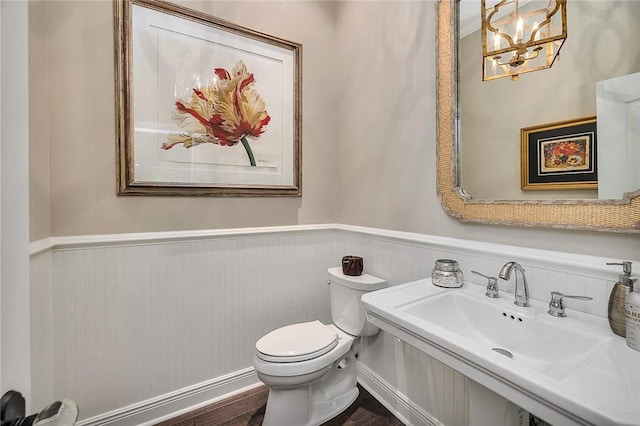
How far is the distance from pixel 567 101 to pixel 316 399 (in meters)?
1.72

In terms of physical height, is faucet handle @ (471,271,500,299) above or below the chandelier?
below

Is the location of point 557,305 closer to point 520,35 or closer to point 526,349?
point 526,349

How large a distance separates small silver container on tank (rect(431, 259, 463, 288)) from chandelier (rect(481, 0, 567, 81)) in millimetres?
796

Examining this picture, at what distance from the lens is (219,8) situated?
66.2 inches

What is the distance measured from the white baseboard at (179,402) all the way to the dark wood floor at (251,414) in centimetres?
4

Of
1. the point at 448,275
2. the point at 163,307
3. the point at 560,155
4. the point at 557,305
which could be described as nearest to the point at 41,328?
A: the point at 163,307

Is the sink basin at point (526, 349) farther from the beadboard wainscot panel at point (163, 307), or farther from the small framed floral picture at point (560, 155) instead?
the beadboard wainscot panel at point (163, 307)

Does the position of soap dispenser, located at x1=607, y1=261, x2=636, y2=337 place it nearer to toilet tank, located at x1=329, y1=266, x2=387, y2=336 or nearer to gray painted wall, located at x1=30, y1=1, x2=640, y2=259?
gray painted wall, located at x1=30, y1=1, x2=640, y2=259

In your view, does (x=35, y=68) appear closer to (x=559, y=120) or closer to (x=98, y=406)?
(x=98, y=406)

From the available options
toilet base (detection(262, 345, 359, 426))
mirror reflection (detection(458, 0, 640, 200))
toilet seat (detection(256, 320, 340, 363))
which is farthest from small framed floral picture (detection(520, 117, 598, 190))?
toilet base (detection(262, 345, 359, 426))

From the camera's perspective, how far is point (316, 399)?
1.56 metres

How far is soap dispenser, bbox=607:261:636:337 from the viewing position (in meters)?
0.83

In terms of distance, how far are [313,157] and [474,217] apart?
3.70 ft

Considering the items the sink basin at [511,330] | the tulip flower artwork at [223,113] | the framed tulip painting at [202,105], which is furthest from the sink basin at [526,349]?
the tulip flower artwork at [223,113]
